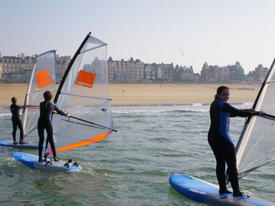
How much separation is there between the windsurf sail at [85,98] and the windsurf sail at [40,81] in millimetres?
1719

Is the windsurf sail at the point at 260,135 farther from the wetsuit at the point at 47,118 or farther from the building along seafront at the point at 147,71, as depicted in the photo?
the building along seafront at the point at 147,71

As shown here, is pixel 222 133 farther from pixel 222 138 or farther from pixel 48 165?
pixel 48 165

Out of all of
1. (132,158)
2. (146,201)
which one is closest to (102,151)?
(132,158)

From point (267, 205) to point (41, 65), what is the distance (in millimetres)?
6313

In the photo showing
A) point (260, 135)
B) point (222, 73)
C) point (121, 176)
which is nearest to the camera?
point (260, 135)

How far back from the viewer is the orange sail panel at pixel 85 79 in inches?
263

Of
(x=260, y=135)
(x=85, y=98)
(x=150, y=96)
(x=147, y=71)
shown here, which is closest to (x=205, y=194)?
(x=260, y=135)

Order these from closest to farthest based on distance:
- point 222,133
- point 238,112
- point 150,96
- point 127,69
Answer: point 238,112
point 222,133
point 150,96
point 127,69

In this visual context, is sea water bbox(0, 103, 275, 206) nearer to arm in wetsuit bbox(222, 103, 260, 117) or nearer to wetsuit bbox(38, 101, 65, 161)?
wetsuit bbox(38, 101, 65, 161)

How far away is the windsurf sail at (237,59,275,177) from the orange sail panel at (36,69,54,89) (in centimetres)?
533

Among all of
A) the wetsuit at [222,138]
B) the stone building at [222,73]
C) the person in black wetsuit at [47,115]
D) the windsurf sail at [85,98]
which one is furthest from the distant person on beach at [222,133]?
the stone building at [222,73]

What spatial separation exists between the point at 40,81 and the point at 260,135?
5769mm

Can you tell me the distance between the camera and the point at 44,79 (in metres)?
8.30

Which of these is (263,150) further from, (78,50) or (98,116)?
(78,50)
